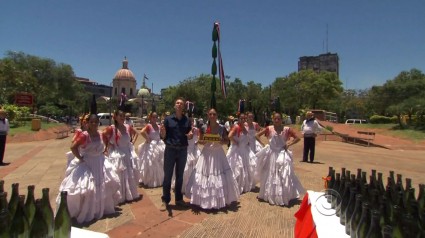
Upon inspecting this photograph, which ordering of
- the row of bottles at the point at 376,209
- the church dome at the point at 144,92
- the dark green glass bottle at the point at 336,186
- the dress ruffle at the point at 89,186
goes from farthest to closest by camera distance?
the church dome at the point at 144,92
the dress ruffle at the point at 89,186
the dark green glass bottle at the point at 336,186
the row of bottles at the point at 376,209

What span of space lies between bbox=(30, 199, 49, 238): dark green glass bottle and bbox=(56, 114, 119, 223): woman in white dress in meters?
2.65

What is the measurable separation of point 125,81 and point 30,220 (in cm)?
10815

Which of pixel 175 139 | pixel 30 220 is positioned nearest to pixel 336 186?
pixel 30 220

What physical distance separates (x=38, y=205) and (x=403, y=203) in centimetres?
290

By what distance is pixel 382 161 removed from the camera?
13.3 m

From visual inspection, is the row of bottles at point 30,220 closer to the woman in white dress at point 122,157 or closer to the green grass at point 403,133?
the woman in white dress at point 122,157

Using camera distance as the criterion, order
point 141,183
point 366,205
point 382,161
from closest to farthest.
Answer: point 366,205 → point 141,183 → point 382,161

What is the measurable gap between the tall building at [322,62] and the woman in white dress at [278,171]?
140 meters

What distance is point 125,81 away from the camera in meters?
106

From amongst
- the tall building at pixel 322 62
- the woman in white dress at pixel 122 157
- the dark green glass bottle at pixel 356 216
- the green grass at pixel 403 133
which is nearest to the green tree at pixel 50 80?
the green grass at pixel 403 133

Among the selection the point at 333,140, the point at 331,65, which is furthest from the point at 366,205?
the point at 331,65

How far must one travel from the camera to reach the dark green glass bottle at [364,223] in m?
2.36

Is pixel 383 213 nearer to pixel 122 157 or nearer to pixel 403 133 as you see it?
pixel 122 157

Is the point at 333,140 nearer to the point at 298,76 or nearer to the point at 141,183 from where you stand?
the point at 141,183
